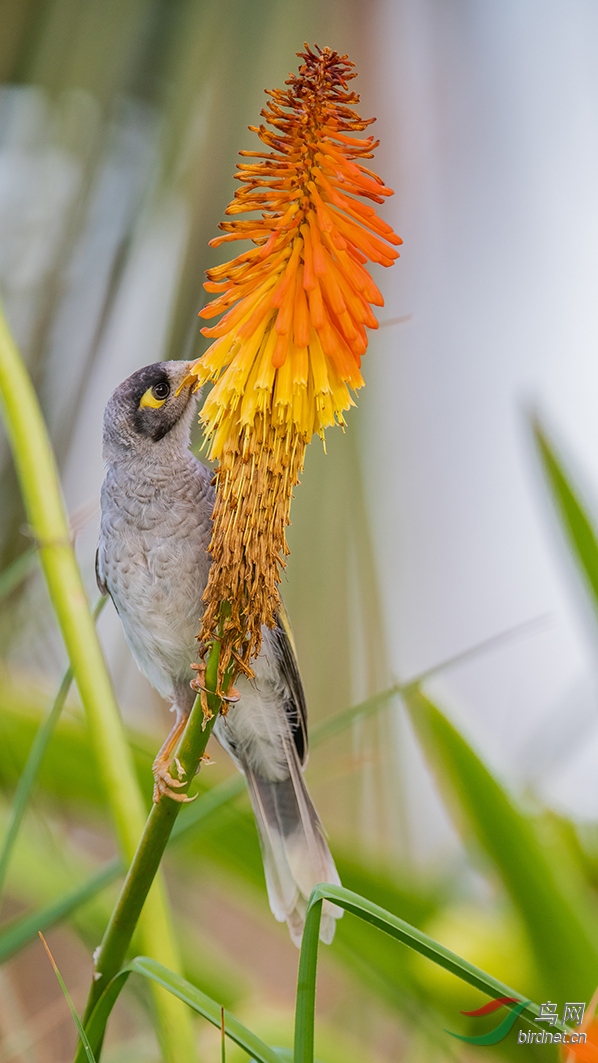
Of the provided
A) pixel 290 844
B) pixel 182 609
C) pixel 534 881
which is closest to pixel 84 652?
pixel 182 609

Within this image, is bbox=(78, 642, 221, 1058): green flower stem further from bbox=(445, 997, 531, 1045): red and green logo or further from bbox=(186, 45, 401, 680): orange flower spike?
bbox=(445, 997, 531, 1045): red and green logo

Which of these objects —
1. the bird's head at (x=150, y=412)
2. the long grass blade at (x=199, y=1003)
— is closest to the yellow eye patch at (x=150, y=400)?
the bird's head at (x=150, y=412)

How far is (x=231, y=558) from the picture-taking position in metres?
0.29

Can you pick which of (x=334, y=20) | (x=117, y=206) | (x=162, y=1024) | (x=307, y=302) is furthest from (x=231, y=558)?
(x=334, y=20)

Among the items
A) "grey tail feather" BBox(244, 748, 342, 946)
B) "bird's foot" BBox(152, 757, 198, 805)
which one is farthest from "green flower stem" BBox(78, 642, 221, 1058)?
"grey tail feather" BBox(244, 748, 342, 946)

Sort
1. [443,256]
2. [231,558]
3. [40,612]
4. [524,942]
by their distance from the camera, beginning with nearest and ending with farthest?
1. [231,558]
2. [524,942]
3. [40,612]
4. [443,256]

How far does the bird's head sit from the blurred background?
0.40ft

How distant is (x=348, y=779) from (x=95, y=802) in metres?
0.18

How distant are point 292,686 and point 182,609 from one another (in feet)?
0.25

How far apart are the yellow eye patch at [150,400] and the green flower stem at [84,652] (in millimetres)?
54

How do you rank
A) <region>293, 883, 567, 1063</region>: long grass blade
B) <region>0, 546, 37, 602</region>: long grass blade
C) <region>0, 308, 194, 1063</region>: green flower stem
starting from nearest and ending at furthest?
<region>293, 883, 567, 1063</region>: long grass blade
<region>0, 308, 194, 1063</region>: green flower stem
<region>0, 546, 37, 602</region>: long grass blade

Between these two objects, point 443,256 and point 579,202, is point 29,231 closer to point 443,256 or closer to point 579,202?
point 443,256

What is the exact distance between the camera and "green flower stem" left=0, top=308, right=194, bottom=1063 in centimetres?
36

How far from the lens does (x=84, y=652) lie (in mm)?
365
